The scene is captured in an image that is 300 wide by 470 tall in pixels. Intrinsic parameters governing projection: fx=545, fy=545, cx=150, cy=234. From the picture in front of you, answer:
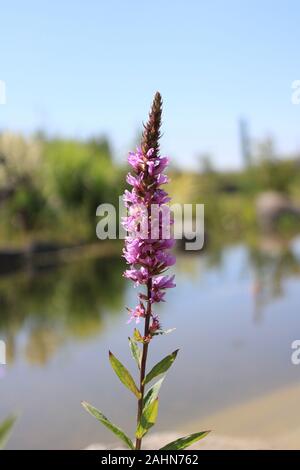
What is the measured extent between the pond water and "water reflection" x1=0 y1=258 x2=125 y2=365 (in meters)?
0.02

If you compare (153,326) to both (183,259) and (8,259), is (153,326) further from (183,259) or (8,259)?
(183,259)

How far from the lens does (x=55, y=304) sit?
920 centimetres

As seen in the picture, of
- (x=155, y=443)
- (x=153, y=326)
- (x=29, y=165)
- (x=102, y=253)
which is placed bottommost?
(x=155, y=443)

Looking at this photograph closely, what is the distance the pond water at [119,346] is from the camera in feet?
15.3

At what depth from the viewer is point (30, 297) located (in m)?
9.76

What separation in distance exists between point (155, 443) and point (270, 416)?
4.48ft

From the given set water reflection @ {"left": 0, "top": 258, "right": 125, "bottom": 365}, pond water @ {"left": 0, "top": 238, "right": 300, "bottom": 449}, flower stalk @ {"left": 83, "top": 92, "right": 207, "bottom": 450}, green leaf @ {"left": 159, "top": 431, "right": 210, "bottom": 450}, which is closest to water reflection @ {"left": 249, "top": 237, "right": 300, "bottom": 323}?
pond water @ {"left": 0, "top": 238, "right": 300, "bottom": 449}

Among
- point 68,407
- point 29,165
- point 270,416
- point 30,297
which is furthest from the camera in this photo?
point 29,165

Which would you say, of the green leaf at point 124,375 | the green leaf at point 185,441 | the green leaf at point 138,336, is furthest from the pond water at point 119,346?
the green leaf at point 185,441

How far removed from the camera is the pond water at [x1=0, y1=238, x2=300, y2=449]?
4676 millimetres

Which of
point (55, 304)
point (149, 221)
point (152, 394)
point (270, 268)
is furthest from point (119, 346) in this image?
point (270, 268)

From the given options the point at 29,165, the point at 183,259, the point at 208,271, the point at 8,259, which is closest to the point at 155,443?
the point at 208,271

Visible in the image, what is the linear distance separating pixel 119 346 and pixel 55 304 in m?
2.87

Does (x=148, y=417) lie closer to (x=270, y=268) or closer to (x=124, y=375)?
(x=124, y=375)
